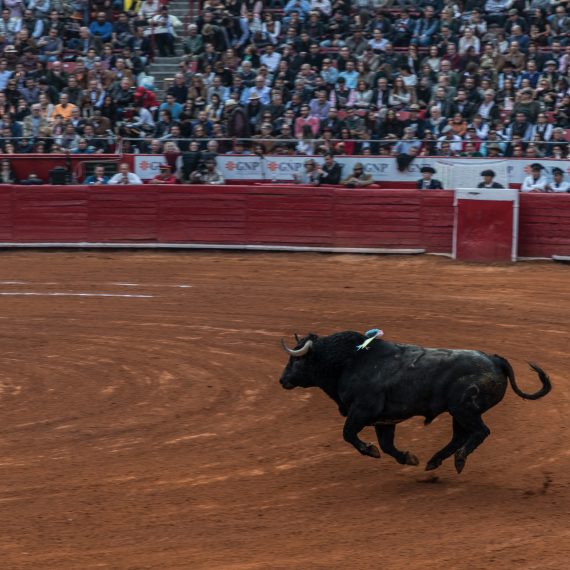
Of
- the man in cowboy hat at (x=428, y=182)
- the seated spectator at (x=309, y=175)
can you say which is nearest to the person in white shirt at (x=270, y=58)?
the seated spectator at (x=309, y=175)

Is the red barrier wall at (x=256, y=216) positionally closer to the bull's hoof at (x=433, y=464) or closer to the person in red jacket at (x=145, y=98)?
the person in red jacket at (x=145, y=98)

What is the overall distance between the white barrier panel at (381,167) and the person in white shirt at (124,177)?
118cm

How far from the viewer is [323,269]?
1958 centimetres

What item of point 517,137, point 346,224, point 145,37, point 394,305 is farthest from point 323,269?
point 145,37

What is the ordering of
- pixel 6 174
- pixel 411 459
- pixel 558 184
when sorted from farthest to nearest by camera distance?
pixel 6 174 < pixel 558 184 < pixel 411 459

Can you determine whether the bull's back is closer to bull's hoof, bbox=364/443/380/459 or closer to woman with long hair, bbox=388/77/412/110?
bull's hoof, bbox=364/443/380/459

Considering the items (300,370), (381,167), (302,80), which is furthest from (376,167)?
(300,370)

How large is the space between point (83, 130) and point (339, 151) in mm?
5718

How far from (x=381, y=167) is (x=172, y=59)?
8.07m

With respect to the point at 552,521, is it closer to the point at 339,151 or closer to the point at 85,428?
the point at 85,428

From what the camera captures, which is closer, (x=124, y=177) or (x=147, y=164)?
(x=124, y=177)

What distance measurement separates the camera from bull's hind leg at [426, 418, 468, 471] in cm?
902

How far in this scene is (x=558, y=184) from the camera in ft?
69.2

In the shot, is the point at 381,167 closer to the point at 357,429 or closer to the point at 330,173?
the point at 330,173
